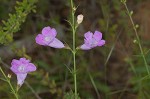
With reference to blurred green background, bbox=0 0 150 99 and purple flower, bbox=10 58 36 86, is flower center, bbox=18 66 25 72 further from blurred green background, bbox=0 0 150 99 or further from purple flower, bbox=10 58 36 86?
blurred green background, bbox=0 0 150 99

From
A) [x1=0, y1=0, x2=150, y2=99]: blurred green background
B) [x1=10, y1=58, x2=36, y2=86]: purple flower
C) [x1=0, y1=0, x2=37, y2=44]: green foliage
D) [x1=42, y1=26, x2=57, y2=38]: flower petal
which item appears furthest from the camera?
[x1=0, y1=0, x2=150, y2=99]: blurred green background

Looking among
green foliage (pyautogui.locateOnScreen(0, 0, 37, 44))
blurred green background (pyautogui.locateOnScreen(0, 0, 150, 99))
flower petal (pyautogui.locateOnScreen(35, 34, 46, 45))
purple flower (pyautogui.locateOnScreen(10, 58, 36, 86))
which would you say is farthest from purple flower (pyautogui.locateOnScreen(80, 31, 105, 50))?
blurred green background (pyautogui.locateOnScreen(0, 0, 150, 99))

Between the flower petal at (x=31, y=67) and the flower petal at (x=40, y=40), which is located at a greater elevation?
the flower petal at (x=40, y=40)

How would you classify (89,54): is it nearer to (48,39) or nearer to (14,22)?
(14,22)

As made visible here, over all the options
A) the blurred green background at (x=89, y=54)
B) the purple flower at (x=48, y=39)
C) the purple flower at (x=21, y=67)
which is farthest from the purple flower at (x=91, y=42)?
the blurred green background at (x=89, y=54)

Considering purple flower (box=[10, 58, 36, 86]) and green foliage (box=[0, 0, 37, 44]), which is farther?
green foliage (box=[0, 0, 37, 44])

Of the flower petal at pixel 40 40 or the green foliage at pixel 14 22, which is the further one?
the green foliage at pixel 14 22

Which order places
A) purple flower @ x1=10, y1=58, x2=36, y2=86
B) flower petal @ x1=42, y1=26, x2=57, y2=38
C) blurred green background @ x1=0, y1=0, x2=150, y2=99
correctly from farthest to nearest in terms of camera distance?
blurred green background @ x1=0, y1=0, x2=150, y2=99 < flower petal @ x1=42, y1=26, x2=57, y2=38 < purple flower @ x1=10, y1=58, x2=36, y2=86

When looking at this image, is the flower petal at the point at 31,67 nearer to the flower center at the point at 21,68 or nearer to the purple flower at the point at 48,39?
the flower center at the point at 21,68

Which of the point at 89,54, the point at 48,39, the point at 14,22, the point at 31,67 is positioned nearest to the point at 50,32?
the point at 48,39
